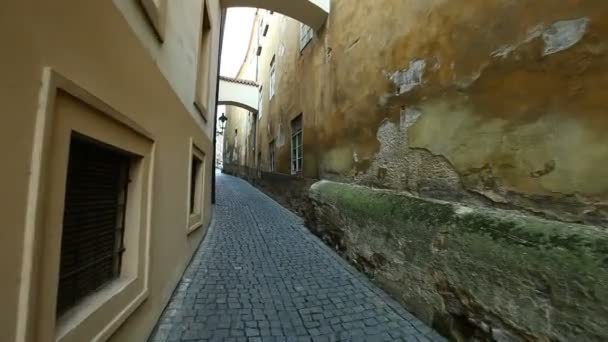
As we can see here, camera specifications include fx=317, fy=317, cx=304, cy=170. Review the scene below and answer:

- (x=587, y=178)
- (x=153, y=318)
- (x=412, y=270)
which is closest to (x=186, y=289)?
(x=153, y=318)

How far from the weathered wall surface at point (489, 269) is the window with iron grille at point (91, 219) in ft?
8.34

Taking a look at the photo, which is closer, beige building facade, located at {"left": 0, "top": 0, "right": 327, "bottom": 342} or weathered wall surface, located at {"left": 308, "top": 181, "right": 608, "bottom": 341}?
beige building facade, located at {"left": 0, "top": 0, "right": 327, "bottom": 342}

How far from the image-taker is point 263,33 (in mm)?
14523

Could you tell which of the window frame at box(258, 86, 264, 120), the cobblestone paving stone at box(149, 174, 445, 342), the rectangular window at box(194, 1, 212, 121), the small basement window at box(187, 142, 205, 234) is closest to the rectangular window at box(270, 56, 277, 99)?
the window frame at box(258, 86, 264, 120)

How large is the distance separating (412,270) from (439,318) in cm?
49

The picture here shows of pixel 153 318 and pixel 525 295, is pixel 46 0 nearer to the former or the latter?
pixel 153 318

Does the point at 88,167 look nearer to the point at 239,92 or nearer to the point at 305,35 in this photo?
the point at 305,35

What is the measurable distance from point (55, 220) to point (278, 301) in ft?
7.76

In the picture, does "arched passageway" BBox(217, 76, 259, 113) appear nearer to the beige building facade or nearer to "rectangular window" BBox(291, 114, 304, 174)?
"rectangular window" BBox(291, 114, 304, 174)

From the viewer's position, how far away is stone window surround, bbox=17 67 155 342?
116 cm

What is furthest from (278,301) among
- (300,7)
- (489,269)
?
→ (300,7)

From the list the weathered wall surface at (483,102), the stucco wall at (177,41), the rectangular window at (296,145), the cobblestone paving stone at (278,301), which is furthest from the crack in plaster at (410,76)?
the rectangular window at (296,145)

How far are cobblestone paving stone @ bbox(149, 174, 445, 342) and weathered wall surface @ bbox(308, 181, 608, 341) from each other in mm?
336

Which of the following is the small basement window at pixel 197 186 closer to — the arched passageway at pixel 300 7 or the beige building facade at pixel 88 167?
the beige building facade at pixel 88 167
